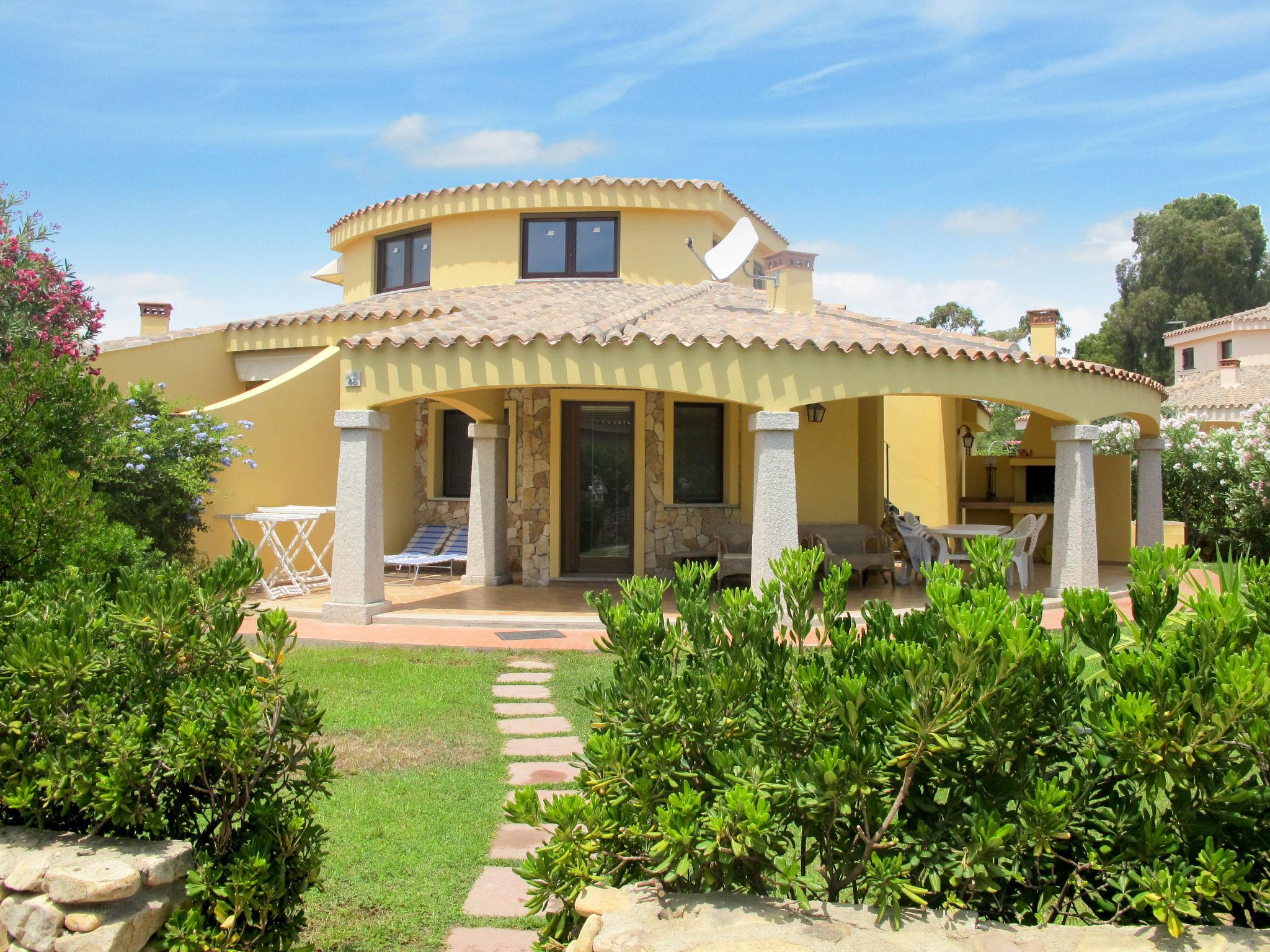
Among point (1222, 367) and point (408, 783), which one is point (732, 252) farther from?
point (1222, 367)

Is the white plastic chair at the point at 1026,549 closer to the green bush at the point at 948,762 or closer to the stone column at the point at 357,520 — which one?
the stone column at the point at 357,520

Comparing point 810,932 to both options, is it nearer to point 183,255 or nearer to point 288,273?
point 183,255

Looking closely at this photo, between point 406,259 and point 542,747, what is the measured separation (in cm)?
1364

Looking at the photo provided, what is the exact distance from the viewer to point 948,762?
2963mm

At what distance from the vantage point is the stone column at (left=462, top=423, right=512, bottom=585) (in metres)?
14.6

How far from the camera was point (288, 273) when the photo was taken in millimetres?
23234

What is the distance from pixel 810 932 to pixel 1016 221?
4624 inches

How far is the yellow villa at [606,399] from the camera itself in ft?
34.9

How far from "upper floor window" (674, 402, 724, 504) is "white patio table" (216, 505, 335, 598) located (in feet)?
17.2

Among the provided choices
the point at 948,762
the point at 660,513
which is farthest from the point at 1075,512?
the point at 948,762

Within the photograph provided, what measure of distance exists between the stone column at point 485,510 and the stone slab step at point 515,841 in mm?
9421

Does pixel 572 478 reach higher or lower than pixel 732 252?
lower

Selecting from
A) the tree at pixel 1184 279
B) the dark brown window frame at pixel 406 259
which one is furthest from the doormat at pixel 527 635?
the tree at pixel 1184 279

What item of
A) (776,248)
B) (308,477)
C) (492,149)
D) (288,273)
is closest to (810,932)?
(308,477)
